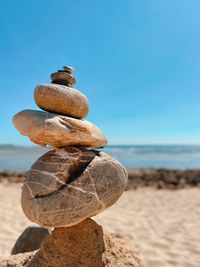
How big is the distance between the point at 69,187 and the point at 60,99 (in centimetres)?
83

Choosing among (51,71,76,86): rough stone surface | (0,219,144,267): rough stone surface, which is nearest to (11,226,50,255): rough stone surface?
(0,219,144,267): rough stone surface

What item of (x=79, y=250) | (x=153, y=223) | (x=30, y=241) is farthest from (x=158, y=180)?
(x=79, y=250)

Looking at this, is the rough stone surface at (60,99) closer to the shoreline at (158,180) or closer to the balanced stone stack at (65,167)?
the balanced stone stack at (65,167)

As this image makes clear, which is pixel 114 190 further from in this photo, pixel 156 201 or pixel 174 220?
pixel 156 201

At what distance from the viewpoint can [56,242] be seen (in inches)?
108

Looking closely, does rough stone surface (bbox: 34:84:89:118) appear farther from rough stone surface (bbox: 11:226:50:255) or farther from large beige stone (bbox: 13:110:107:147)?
rough stone surface (bbox: 11:226:50:255)

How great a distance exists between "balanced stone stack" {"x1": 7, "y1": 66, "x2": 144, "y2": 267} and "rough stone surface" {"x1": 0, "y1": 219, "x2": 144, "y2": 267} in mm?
14

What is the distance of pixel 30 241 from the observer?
401 centimetres

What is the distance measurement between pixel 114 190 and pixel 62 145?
663 mm

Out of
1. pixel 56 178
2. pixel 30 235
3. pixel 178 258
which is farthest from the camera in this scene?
pixel 178 258

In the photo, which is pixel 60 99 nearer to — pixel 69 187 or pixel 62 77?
pixel 62 77

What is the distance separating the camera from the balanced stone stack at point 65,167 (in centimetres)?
244

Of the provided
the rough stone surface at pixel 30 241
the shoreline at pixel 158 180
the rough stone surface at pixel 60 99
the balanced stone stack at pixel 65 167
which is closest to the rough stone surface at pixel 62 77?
the balanced stone stack at pixel 65 167

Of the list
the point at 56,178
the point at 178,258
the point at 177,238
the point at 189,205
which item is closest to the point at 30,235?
the point at 56,178
